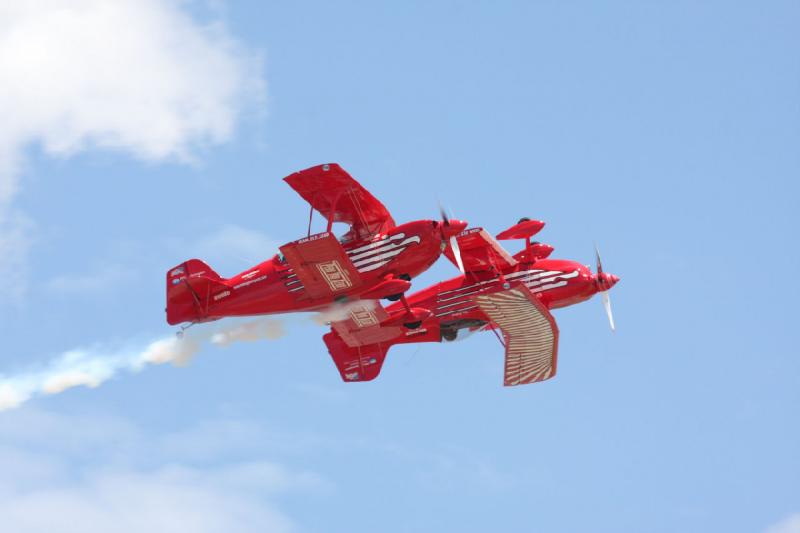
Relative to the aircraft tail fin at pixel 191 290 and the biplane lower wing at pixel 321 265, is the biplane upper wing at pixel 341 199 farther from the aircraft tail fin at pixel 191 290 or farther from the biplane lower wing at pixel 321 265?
the aircraft tail fin at pixel 191 290

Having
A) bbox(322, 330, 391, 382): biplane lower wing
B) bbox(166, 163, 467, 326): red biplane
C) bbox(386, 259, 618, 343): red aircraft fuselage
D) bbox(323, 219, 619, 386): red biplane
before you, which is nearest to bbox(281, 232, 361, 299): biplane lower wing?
bbox(166, 163, 467, 326): red biplane

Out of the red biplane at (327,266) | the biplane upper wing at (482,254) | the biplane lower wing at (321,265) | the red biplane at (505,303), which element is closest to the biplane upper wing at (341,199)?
the red biplane at (327,266)

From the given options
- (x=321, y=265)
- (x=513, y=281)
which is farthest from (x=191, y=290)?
(x=513, y=281)

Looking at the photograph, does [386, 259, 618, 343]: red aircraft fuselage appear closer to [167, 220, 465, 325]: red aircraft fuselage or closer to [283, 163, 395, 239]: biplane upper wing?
[167, 220, 465, 325]: red aircraft fuselage

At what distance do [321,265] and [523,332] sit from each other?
840cm

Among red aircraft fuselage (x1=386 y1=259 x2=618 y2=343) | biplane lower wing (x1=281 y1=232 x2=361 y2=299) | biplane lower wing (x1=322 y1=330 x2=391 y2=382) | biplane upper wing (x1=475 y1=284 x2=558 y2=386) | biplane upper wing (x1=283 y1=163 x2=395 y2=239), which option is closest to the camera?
biplane lower wing (x1=281 y1=232 x2=361 y2=299)

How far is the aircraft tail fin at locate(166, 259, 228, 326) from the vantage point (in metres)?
48.9

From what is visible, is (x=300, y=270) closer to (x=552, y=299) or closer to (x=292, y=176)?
(x=292, y=176)

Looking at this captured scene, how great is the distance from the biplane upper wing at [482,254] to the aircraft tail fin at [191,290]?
7.38 metres

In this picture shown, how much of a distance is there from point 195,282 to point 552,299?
450 inches

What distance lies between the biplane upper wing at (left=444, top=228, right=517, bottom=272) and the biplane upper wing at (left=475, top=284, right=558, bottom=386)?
1.52m

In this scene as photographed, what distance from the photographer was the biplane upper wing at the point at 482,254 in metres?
50.6

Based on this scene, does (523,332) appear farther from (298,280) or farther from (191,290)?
(191,290)

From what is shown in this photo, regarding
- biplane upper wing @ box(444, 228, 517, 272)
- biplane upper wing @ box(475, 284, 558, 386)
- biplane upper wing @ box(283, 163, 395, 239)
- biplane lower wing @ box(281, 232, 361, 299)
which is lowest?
biplane upper wing @ box(475, 284, 558, 386)
